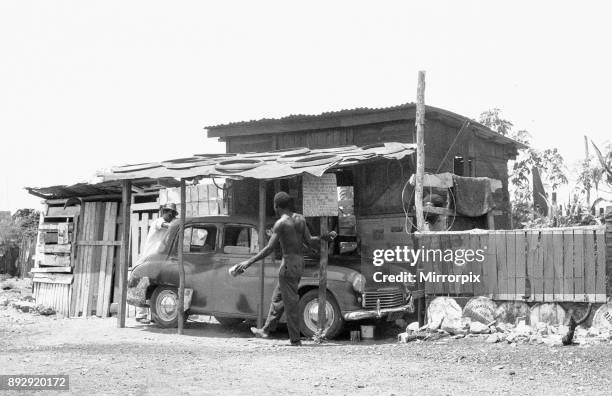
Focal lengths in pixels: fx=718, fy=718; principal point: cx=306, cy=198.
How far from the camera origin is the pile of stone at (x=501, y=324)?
8.99m

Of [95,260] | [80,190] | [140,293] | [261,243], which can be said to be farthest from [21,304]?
[261,243]

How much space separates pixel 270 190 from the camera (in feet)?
43.9

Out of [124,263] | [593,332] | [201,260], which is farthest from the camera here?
[124,263]

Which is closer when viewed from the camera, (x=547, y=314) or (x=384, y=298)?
(x=547, y=314)

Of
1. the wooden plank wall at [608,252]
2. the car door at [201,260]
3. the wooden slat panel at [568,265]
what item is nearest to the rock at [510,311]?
the wooden slat panel at [568,265]

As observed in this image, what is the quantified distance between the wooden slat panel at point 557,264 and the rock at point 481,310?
0.84 metres

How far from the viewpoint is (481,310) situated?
32.4 ft

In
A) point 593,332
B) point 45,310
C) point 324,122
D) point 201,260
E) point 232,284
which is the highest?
point 324,122

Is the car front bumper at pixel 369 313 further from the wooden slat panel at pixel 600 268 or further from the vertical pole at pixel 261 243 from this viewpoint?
the wooden slat panel at pixel 600 268

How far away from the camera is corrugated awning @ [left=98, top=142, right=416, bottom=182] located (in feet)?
33.4

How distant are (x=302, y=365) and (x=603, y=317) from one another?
4088mm

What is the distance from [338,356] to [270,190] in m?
5.48

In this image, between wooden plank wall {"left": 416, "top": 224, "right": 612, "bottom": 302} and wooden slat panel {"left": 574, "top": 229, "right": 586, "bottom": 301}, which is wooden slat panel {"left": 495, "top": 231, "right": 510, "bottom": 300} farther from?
wooden slat panel {"left": 574, "top": 229, "right": 586, "bottom": 301}

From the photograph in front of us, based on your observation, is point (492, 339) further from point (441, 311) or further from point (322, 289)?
point (322, 289)
